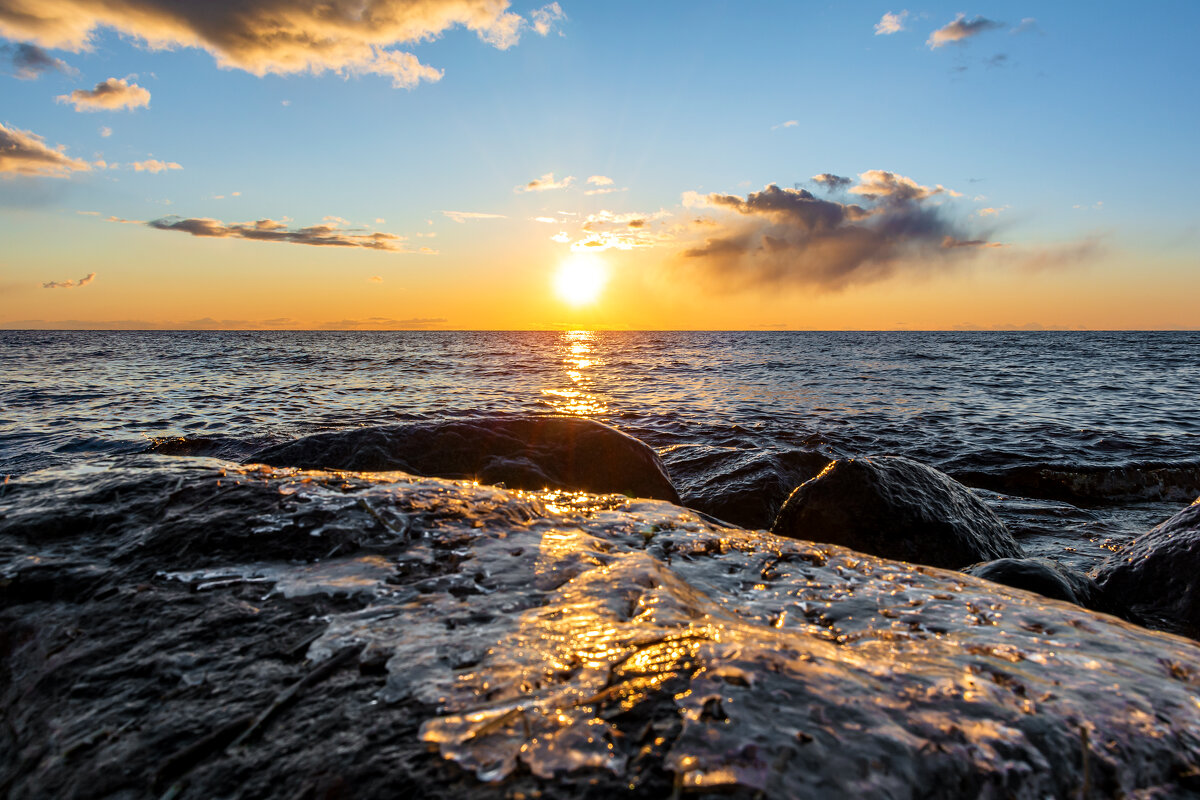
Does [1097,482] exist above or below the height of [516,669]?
below

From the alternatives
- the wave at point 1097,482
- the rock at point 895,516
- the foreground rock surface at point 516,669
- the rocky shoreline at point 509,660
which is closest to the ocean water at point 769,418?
the wave at point 1097,482

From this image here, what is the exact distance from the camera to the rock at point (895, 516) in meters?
5.13

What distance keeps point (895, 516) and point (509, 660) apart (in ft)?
15.2

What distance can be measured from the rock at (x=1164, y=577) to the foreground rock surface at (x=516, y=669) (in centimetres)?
293

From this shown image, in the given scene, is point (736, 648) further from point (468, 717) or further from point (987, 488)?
point (987, 488)

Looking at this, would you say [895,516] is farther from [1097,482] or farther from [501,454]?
[1097,482]

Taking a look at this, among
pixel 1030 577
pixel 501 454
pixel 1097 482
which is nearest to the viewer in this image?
pixel 1030 577

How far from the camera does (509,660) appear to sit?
69.0 inches

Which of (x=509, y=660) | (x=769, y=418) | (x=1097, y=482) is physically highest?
(x=509, y=660)

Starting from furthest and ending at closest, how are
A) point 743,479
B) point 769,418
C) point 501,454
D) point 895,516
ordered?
point 769,418, point 743,479, point 501,454, point 895,516

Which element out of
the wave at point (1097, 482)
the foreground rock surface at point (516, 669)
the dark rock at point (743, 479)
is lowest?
the wave at point (1097, 482)

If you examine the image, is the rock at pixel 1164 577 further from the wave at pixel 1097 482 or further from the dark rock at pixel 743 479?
the wave at pixel 1097 482

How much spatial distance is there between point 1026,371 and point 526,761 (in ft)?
113

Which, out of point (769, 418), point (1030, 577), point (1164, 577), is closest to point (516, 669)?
point (1030, 577)
